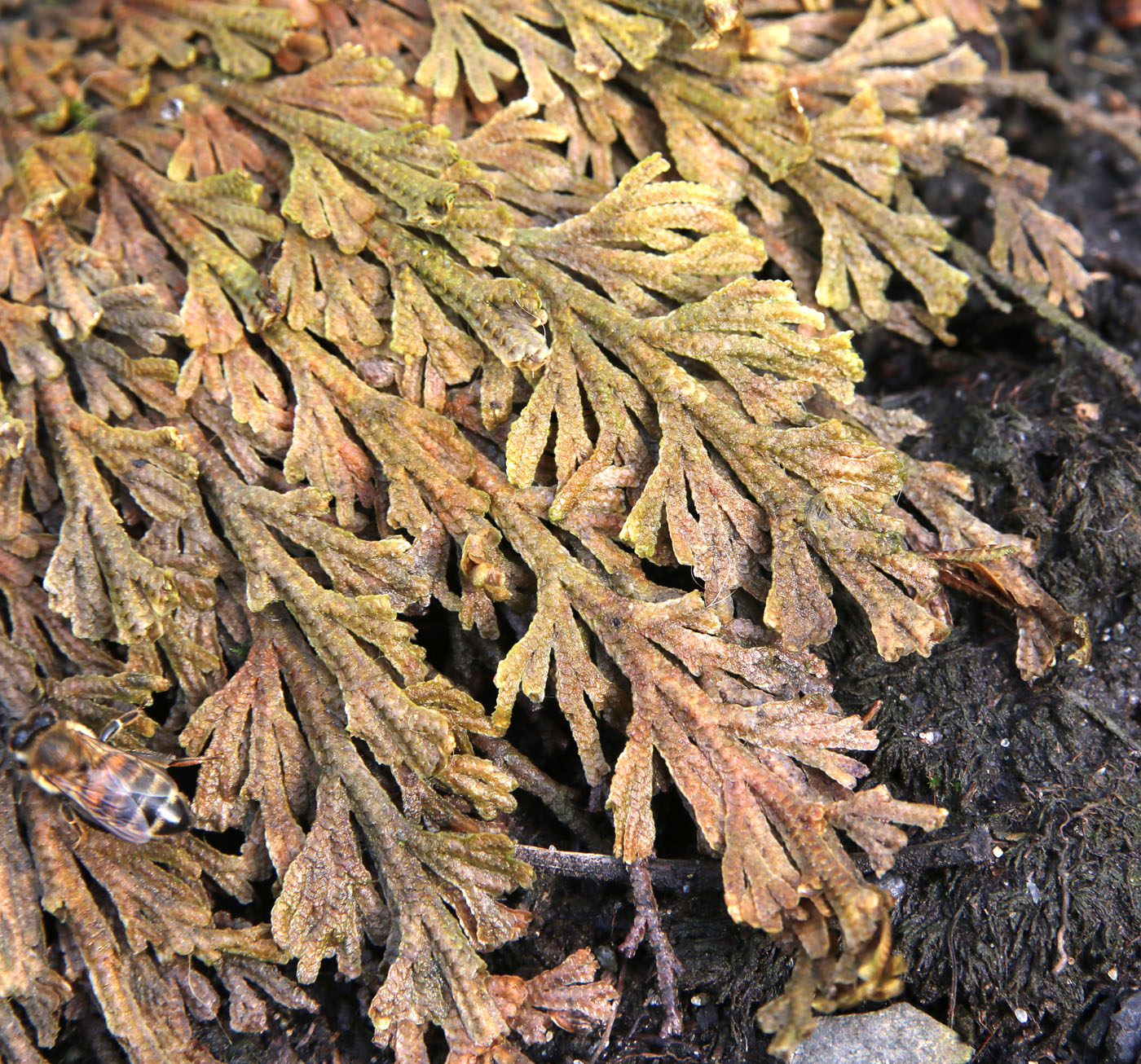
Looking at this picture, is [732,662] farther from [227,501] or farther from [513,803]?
[227,501]

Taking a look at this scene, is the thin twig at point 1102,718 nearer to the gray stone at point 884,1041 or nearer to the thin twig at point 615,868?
the gray stone at point 884,1041

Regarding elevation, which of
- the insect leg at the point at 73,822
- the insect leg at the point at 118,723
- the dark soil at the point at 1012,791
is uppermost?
the dark soil at the point at 1012,791

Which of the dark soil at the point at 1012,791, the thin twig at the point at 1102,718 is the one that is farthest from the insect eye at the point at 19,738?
the thin twig at the point at 1102,718

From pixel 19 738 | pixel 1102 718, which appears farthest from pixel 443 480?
pixel 1102 718

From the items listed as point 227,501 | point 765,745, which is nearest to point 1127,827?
point 765,745

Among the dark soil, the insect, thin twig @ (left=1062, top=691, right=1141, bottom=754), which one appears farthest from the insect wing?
thin twig @ (left=1062, top=691, right=1141, bottom=754)
